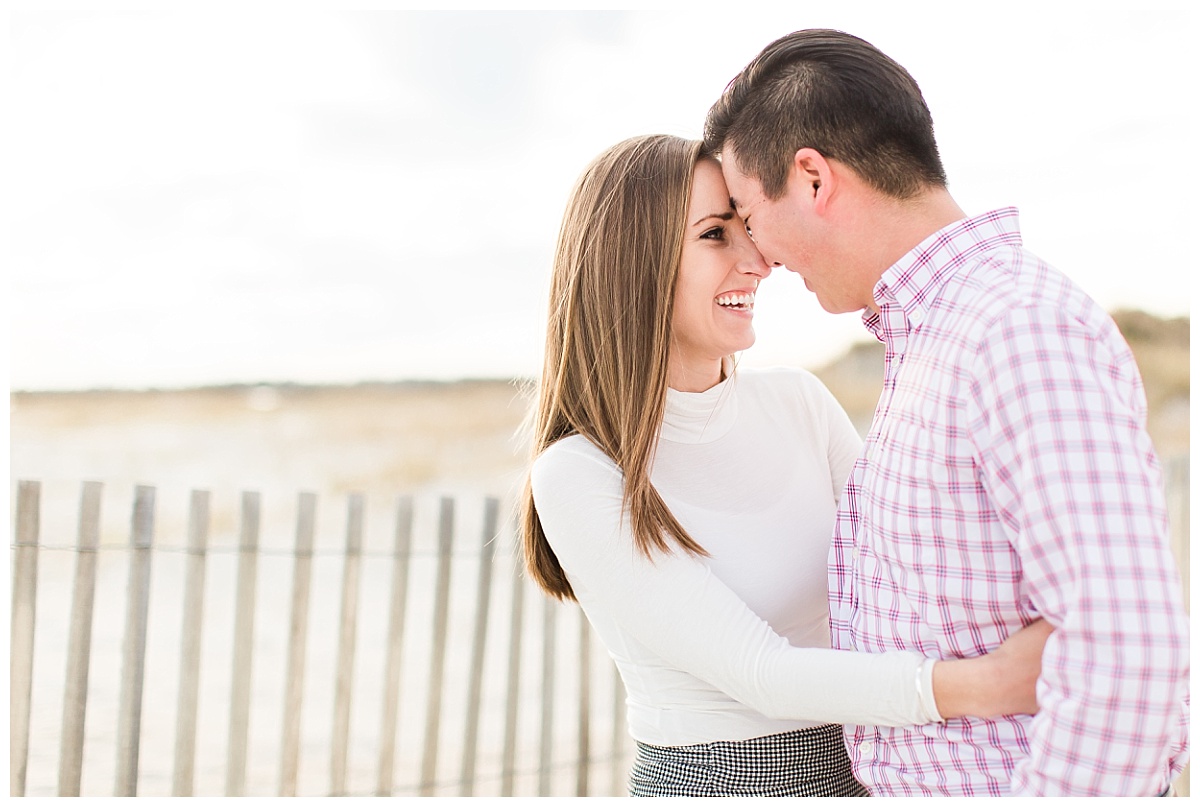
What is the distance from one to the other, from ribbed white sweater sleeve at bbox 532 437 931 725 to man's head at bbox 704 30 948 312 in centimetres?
64

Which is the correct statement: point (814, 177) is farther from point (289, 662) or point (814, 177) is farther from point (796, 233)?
point (289, 662)

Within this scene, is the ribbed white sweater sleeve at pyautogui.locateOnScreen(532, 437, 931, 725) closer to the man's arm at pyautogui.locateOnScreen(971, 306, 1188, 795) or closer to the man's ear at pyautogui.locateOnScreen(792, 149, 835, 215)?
the man's arm at pyautogui.locateOnScreen(971, 306, 1188, 795)

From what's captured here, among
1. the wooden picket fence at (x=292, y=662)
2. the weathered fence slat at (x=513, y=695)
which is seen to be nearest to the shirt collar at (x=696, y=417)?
the wooden picket fence at (x=292, y=662)

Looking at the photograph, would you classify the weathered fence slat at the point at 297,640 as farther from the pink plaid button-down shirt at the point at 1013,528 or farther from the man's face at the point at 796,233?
the pink plaid button-down shirt at the point at 1013,528

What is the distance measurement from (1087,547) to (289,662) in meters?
3.49

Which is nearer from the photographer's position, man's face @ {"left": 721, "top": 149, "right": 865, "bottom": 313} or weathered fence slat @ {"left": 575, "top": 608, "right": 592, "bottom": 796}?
man's face @ {"left": 721, "top": 149, "right": 865, "bottom": 313}

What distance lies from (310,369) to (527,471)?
18.2m

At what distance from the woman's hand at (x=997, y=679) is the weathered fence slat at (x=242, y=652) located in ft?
9.85

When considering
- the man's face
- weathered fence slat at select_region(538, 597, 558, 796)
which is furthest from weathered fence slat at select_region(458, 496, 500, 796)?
the man's face

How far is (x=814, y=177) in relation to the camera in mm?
1846

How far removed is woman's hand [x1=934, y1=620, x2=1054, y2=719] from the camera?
4.98ft

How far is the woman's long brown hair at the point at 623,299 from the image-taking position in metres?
2.17

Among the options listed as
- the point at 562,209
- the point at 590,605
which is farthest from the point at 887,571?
the point at 562,209

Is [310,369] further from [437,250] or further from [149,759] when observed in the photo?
[149,759]
